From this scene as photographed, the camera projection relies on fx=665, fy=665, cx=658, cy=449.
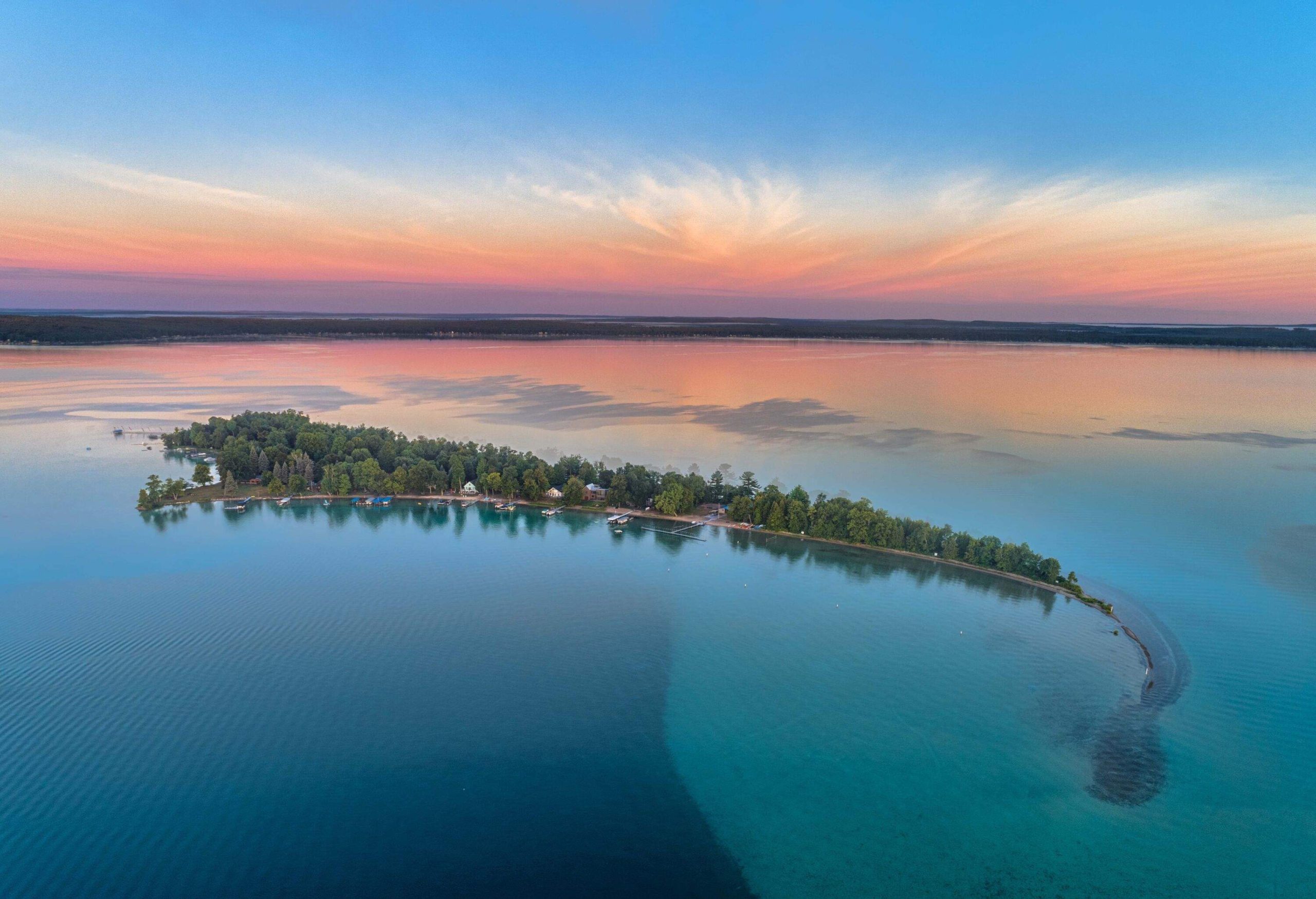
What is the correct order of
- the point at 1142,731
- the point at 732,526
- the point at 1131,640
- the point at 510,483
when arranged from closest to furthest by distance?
the point at 1142,731
the point at 1131,640
the point at 732,526
the point at 510,483

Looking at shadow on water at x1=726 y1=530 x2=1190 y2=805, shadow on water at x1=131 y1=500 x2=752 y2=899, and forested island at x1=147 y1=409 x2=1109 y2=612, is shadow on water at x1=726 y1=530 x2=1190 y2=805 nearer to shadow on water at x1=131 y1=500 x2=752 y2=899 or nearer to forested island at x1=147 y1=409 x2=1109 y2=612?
forested island at x1=147 y1=409 x2=1109 y2=612

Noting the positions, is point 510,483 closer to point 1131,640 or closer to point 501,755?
point 501,755

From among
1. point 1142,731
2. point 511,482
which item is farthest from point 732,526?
point 1142,731

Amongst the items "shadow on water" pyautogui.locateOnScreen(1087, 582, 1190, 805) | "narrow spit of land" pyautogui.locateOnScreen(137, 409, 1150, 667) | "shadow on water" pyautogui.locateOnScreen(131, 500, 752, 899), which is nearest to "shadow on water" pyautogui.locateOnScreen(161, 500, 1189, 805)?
"shadow on water" pyautogui.locateOnScreen(1087, 582, 1190, 805)

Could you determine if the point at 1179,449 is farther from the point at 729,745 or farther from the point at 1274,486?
the point at 729,745

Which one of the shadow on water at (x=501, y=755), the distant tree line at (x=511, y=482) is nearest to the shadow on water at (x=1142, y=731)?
the distant tree line at (x=511, y=482)

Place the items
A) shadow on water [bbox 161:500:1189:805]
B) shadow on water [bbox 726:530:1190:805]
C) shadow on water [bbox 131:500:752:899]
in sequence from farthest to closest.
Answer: shadow on water [bbox 161:500:1189:805]
shadow on water [bbox 726:530:1190:805]
shadow on water [bbox 131:500:752:899]

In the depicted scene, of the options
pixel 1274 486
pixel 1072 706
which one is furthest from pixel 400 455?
pixel 1274 486
